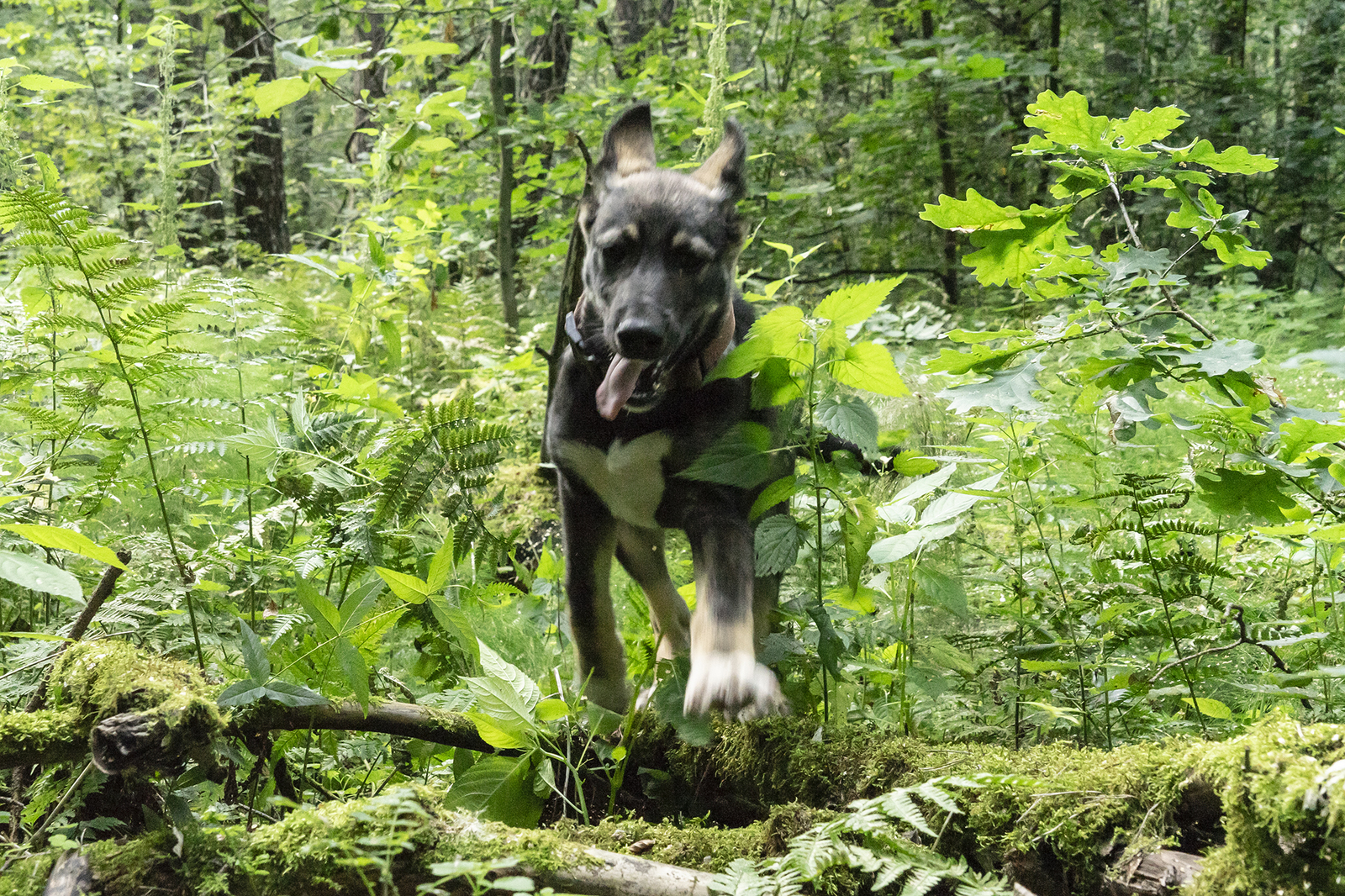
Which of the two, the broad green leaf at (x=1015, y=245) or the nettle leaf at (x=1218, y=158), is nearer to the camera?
the nettle leaf at (x=1218, y=158)

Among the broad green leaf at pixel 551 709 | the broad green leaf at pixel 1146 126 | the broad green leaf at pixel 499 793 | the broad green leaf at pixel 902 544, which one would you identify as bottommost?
the broad green leaf at pixel 499 793

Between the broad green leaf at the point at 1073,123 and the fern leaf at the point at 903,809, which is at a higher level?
the broad green leaf at the point at 1073,123

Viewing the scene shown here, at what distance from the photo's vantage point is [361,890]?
5.28 feet

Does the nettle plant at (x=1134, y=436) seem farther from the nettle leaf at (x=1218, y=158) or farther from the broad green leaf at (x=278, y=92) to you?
Answer: the broad green leaf at (x=278, y=92)

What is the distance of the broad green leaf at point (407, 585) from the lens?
6.96 feet

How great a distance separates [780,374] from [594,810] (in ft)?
4.22

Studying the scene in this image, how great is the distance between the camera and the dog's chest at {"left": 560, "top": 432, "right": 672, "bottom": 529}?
2930 millimetres

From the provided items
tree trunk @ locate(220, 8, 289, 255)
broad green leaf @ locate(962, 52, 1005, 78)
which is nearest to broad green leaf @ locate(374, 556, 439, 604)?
broad green leaf @ locate(962, 52, 1005, 78)

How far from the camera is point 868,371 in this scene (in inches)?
88.7

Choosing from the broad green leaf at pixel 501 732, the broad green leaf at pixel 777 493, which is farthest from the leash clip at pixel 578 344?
the broad green leaf at pixel 501 732

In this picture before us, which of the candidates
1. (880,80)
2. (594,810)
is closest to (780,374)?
(594,810)

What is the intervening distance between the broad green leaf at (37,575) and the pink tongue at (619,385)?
162 cm

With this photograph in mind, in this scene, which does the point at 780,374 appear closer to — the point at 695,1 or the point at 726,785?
the point at 726,785

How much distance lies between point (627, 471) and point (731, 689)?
92 centimetres
